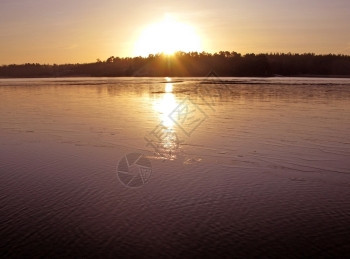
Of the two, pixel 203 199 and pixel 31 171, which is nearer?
pixel 203 199

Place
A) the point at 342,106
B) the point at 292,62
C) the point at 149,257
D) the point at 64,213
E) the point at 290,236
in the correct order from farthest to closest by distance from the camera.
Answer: the point at 292,62
the point at 342,106
the point at 64,213
the point at 290,236
the point at 149,257

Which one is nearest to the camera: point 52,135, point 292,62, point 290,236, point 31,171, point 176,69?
point 290,236

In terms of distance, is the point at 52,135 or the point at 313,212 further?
the point at 52,135

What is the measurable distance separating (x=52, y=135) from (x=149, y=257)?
487 inches

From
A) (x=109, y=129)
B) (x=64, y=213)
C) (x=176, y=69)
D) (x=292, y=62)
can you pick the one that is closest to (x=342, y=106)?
(x=109, y=129)

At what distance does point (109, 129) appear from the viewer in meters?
19.2

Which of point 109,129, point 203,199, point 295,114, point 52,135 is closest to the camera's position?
point 203,199

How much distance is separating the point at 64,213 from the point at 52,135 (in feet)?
32.5

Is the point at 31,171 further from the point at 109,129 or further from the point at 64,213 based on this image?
the point at 109,129

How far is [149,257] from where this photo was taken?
21.4ft

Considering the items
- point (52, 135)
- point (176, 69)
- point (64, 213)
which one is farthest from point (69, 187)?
point (176, 69)

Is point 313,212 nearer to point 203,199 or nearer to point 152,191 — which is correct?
point 203,199

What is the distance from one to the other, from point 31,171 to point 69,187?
2.18 meters

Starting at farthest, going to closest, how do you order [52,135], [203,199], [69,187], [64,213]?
[52,135]
[69,187]
[203,199]
[64,213]
